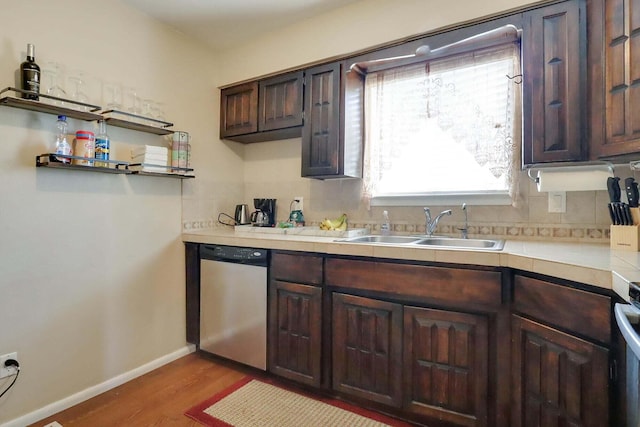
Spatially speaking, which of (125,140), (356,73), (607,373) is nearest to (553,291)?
(607,373)

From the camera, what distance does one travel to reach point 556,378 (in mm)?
1207

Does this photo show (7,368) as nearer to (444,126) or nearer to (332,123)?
(332,123)

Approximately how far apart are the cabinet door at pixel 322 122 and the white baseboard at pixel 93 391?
1657 millimetres

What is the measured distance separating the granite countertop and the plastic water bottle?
39.0 inches

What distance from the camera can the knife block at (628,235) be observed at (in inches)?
54.8

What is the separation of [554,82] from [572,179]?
1.62 ft

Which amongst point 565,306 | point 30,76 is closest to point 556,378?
point 565,306

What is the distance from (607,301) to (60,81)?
2.67m

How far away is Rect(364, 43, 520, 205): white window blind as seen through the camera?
1.94 m

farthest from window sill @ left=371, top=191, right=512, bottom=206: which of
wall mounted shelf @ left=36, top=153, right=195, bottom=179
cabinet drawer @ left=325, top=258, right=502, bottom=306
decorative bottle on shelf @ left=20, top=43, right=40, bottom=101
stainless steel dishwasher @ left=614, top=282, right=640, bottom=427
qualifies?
decorative bottle on shelf @ left=20, top=43, right=40, bottom=101

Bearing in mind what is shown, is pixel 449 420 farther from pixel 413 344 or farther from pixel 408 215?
pixel 408 215

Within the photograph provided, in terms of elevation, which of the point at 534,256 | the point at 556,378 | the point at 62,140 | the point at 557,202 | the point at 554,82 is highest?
the point at 554,82

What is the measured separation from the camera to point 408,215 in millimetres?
2266

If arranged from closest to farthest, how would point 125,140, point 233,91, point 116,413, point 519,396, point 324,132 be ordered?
point 519,396, point 116,413, point 125,140, point 324,132, point 233,91
